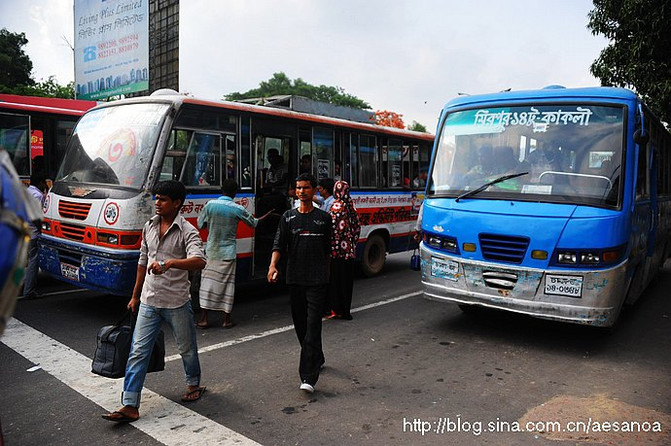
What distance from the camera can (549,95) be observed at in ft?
20.3

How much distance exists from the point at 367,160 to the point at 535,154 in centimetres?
439

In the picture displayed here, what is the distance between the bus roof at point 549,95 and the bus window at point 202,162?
9.83ft

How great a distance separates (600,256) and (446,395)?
210 cm

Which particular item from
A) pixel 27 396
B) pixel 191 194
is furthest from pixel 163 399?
pixel 191 194

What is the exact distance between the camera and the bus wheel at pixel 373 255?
991cm

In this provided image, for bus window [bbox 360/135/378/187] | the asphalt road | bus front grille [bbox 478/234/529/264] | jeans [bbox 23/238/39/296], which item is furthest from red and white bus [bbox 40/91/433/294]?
bus front grille [bbox 478/234/529/264]

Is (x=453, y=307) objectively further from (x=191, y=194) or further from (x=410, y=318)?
(x=191, y=194)

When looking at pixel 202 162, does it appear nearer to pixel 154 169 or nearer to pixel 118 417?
pixel 154 169

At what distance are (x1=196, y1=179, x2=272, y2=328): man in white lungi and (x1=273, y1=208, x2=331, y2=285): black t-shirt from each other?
5.86ft

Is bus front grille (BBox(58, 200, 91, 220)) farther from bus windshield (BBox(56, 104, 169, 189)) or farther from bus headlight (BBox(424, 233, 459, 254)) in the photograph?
bus headlight (BBox(424, 233, 459, 254))

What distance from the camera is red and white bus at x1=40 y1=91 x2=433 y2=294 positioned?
249 inches

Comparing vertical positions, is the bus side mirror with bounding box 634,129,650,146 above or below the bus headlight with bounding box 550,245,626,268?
above

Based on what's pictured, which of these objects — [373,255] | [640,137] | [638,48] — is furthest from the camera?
[638,48]

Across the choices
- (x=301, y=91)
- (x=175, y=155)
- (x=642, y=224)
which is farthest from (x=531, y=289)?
(x=301, y=91)
